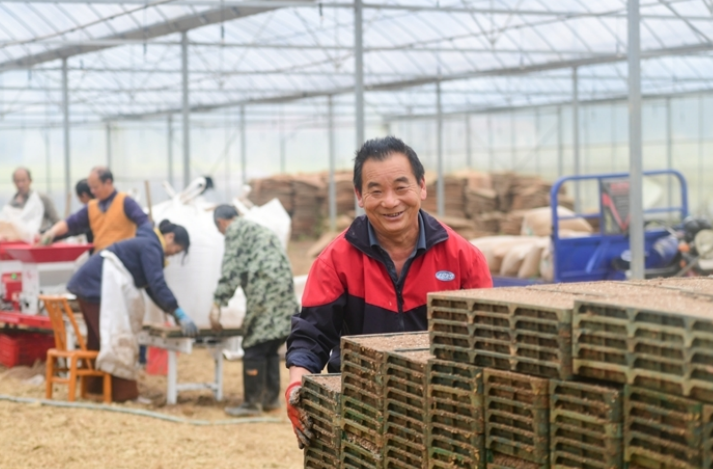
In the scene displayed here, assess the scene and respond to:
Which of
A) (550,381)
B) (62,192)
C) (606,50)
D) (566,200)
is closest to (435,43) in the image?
(606,50)

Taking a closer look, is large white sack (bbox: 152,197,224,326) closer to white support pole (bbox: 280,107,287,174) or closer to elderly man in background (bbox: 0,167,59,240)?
elderly man in background (bbox: 0,167,59,240)

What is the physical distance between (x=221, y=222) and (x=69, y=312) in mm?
1380

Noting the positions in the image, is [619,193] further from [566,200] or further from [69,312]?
[566,200]

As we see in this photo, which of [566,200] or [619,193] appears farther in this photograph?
[566,200]

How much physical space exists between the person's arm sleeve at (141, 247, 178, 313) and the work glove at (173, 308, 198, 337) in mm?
51

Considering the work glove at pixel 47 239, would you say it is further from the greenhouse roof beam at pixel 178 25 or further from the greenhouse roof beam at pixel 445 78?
the greenhouse roof beam at pixel 445 78

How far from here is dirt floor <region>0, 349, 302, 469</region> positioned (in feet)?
19.8

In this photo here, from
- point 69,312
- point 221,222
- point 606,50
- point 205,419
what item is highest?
point 606,50

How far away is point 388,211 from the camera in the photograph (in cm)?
319

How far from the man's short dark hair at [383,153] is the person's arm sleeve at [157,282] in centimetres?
471

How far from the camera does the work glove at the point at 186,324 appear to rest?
25.2ft

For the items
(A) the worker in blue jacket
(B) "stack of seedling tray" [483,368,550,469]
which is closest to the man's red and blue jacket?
(B) "stack of seedling tray" [483,368,550,469]

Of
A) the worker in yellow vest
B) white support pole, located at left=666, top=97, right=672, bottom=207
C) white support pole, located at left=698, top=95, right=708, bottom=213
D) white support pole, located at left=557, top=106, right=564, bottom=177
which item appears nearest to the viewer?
the worker in yellow vest

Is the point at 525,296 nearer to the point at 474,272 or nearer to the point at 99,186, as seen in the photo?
the point at 474,272
